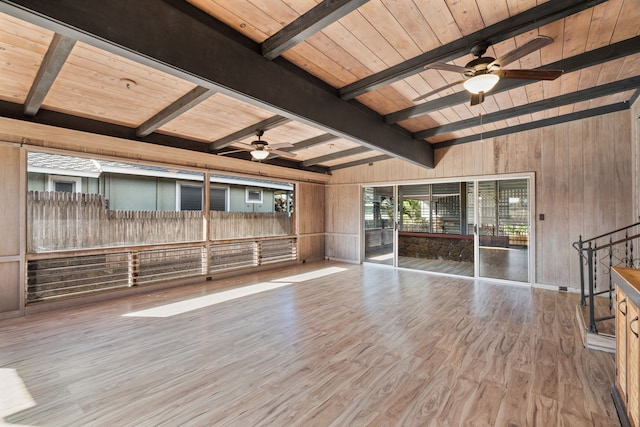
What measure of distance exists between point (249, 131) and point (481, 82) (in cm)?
326

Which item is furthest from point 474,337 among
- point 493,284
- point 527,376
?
point 493,284

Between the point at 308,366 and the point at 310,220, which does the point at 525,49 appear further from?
the point at 310,220

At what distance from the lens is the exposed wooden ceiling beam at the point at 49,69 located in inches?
85.9

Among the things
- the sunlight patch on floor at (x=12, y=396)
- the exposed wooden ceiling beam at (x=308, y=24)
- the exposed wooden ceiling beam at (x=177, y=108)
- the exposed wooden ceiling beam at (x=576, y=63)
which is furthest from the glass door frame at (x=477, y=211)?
the sunlight patch on floor at (x=12, y=396)

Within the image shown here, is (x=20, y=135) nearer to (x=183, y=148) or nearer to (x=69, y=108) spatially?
(x=69, y=108)

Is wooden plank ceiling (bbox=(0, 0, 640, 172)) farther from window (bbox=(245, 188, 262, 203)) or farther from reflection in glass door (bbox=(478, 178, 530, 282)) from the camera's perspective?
window (bbox=(245, 188, 262, 203))

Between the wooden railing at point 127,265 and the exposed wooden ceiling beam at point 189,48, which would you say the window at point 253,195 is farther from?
the exposed wooden ceiling beam at point 189,48

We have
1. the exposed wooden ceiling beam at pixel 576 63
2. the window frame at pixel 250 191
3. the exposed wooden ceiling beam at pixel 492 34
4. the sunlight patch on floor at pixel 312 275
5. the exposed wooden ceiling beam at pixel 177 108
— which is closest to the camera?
the exposed wooden ceiling beam at pixel 492 34

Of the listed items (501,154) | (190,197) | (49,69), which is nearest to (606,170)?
(501,154)

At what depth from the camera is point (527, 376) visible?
7.92ft

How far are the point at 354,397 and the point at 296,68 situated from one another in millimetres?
3046

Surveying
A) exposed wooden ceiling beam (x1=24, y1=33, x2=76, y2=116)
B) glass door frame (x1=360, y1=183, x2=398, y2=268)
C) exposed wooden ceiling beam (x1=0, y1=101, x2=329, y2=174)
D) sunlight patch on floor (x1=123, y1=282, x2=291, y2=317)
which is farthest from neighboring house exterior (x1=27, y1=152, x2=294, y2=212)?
sunlight patch on floor (x1=123, y1=282, x2=291, y2=317)

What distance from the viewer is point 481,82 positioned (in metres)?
2.60

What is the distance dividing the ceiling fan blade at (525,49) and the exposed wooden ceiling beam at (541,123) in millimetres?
3546
